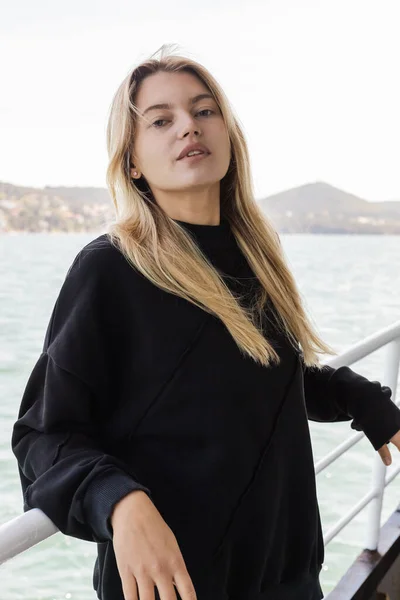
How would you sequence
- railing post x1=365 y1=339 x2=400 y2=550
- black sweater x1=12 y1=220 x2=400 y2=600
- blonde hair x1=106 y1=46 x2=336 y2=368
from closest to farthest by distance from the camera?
black sweater x1=12 y1=220 x2=400 y2=600
blonde hair x1=106 y1=46 x2=336 y2=368
railing post x1=365 y1=339 x2=400 y2=550

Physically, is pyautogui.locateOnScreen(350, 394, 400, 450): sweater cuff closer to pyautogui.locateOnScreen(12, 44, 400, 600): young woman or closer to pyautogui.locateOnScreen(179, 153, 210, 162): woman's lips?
pyautogui.locateOnScreen(12, 44, 400, 600): young woman

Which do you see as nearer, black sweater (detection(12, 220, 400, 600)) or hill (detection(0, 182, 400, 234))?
black sweater (detection(12, 220, 400, 600))

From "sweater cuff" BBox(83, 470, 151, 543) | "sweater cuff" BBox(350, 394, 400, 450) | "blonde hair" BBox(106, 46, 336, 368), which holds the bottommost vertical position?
"sweater cuff" BBox(350, 394, 400, 450)

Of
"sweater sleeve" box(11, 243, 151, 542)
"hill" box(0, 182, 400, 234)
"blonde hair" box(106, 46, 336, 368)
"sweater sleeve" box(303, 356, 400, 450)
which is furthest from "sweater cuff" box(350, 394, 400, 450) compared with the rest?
"hill" box(0, 182, 400, 234)

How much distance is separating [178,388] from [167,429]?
5 centimetres

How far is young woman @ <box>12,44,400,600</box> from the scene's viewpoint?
2.35ft

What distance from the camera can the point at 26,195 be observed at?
23406 millimetres

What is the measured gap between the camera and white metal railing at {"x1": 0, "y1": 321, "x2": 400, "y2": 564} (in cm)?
66

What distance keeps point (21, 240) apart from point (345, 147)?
589 inches

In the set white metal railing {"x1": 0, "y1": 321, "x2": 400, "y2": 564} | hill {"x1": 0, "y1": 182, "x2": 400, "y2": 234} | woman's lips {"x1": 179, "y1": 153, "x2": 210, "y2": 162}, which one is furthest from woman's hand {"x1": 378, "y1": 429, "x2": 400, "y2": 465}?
hill {"x1": 0, "y1": 182, "x2": 400, "y2": 234}

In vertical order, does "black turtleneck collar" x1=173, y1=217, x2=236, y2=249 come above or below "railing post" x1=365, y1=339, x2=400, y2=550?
above

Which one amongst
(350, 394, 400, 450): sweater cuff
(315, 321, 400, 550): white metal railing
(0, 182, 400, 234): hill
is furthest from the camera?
(0, 182, 400, 234): hill

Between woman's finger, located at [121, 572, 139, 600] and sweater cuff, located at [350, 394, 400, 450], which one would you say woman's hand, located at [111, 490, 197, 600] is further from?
sweater cuff, located at [350, 394, 400, 450]

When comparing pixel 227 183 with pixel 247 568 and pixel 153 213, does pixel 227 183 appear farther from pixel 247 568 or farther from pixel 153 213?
pixel 247 568
